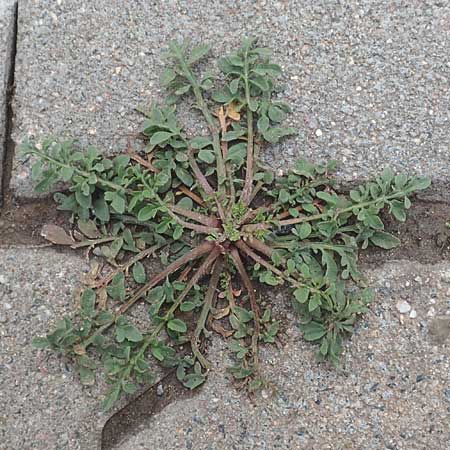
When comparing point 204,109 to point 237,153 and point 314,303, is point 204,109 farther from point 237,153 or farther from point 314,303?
point 314,303

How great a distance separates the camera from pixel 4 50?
257 centimetres

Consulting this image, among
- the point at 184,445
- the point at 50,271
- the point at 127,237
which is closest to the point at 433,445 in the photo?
the point at 184,445

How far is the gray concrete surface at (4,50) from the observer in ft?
8.30

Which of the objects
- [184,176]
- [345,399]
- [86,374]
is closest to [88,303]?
[86,374]

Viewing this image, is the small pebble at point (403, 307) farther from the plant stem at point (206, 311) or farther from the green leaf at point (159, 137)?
the green leaf at point (159, 137)

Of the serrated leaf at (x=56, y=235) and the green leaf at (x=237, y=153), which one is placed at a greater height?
the green leaf at (x=237, y=153)

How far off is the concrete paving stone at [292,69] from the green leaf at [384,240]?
0.64 feet

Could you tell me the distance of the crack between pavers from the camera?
8.25 ft

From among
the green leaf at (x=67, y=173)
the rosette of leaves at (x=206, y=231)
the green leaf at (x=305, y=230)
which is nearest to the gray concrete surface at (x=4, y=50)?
the rosette of leaves at (x=206, y=231)

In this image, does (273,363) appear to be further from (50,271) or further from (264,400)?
(50,271)

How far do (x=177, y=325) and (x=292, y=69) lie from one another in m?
→ 0.89

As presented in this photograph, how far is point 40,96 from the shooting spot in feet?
8.29

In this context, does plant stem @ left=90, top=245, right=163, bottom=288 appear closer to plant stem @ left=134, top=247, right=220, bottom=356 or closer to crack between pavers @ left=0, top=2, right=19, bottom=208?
plant stem @ left=134, top=247, right=220, bottom=356

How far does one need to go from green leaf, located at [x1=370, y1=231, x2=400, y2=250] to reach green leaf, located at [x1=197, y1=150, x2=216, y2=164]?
54cm
